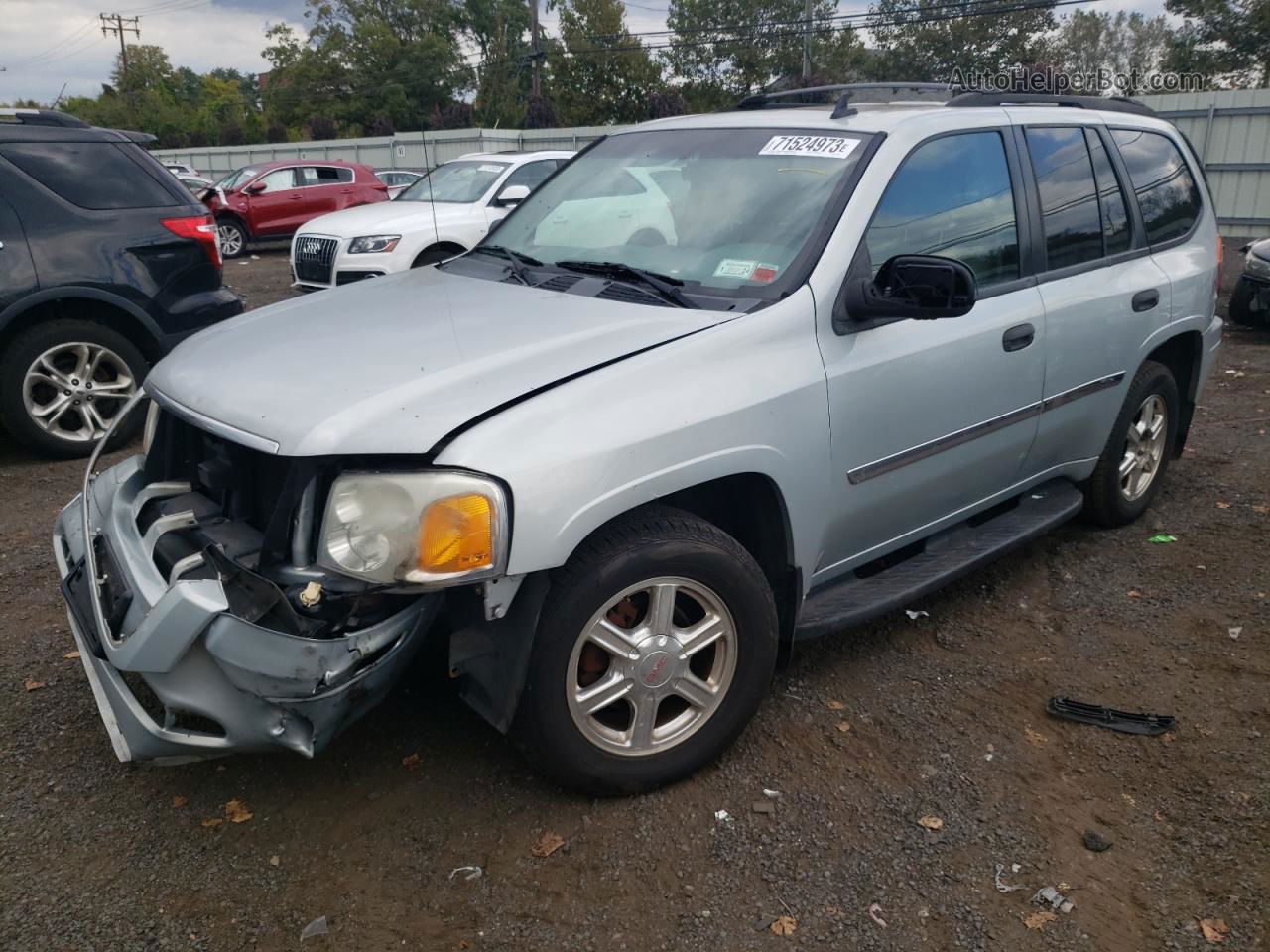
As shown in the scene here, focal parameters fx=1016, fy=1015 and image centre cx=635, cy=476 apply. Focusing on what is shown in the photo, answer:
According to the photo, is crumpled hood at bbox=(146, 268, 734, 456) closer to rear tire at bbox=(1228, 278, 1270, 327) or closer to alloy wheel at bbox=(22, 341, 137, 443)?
alloy wheel at bbox=(22, 341, 137, 443)

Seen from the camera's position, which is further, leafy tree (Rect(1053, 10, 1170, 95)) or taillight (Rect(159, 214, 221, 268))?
leafy tree (Rect(1053, 10, 1170, 95))

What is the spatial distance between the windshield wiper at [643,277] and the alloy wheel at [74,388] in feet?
12.1

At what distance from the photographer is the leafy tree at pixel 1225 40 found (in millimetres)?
32844

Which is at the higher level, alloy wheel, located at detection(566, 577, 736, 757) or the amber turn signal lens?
the amber turn signal lens

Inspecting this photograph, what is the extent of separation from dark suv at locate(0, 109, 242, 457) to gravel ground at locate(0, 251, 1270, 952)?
241 centimetres

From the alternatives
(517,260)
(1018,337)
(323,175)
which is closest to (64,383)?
(517,260)

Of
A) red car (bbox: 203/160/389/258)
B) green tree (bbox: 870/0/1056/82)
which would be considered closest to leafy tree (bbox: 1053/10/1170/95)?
green tree (bbox: 870/0/1056/82)

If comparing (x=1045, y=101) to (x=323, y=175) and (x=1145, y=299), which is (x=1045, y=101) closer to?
(x=1145, y=299)

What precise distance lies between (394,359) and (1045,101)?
2.97 m

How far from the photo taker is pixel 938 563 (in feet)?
11.9

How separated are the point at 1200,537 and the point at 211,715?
4411 mm

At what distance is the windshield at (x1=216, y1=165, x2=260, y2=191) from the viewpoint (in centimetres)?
1883

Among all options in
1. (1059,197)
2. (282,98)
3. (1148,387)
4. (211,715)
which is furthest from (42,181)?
(282,98)

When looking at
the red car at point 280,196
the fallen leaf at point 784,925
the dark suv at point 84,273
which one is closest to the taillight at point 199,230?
the dark suv at point 84,273
